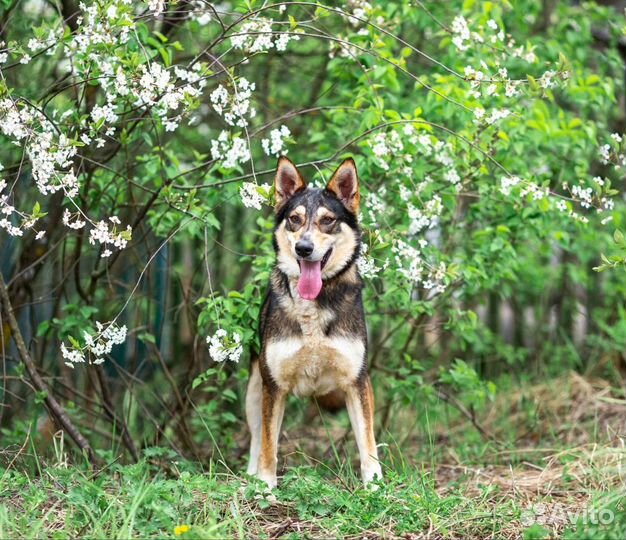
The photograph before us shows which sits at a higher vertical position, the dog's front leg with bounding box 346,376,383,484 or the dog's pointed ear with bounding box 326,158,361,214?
the dog's pointed ear with bounding box 326,158,361,214

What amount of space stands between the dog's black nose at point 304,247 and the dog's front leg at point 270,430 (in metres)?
0.89

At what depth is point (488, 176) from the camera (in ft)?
21.1

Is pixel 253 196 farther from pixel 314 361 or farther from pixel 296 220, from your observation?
pixel 314 361

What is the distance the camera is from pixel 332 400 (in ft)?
18.7

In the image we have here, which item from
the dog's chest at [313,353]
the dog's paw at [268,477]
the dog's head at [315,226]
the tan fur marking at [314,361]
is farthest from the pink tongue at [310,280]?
the dog's paw at [268,477]

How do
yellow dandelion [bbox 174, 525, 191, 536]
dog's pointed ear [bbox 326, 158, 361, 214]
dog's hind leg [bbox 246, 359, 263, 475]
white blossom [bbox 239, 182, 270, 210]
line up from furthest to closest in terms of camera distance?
dog's hind leg [bbox 246, 359, 263, 475] → dog's pointed ear [bbox 326, 158, 361, 214] → white blossom [bbox 239, 182, 270, 210] → yellow dandelion [bbox 174, 525, 191, 536]

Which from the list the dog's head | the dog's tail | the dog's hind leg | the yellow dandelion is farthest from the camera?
the dog's hind leg

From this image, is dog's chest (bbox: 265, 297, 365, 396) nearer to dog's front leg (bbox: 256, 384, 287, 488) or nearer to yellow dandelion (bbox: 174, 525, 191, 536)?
dog's front leg (bbox: 256, 384, 287, 488)

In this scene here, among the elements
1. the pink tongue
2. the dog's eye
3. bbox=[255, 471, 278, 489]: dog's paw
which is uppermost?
the dog's eye

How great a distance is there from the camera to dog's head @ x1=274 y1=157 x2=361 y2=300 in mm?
4809

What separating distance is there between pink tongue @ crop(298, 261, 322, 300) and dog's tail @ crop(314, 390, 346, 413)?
830 mm

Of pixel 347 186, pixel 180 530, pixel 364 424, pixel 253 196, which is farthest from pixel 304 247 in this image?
pixel 180 530

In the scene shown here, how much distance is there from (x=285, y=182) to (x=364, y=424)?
1.50m

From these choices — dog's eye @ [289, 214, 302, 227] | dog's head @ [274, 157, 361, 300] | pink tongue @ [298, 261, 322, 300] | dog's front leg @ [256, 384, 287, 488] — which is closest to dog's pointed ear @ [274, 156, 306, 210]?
dog's head @ [274, 157, 361, 300]
